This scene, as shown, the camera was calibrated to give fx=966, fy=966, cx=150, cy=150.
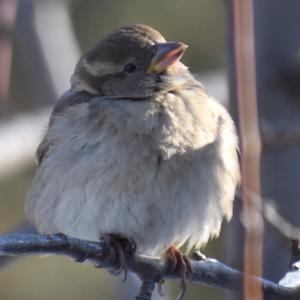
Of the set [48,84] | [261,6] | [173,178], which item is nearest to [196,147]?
[173,178]

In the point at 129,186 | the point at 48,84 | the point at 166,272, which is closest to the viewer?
the point at 166,272

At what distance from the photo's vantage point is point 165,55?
13.7 ft

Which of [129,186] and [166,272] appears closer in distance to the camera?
[166,272]

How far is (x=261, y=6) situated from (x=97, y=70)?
0.91 m

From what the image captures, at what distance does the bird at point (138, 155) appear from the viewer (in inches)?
155

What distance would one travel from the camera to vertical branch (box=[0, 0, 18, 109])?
3.88 meters

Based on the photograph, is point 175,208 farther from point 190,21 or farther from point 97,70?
point 190,21

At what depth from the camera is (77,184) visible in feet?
13.2

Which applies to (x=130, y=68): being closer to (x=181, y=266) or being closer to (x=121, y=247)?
(x=121, y=247)

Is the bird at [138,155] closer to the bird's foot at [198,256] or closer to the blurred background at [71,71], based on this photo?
the bird's foot at [198,256]

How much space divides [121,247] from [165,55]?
0.90 meters

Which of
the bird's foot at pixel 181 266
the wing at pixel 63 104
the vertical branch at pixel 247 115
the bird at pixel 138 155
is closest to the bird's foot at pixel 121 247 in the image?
the bird at pixel 138 155

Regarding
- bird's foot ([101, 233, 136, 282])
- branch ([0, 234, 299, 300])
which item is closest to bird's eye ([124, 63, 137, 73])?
bird's foot ([101, 233, 136, 282])

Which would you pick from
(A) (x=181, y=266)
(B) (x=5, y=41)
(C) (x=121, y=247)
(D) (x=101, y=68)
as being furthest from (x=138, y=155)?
(B) (x=5, y=41)
